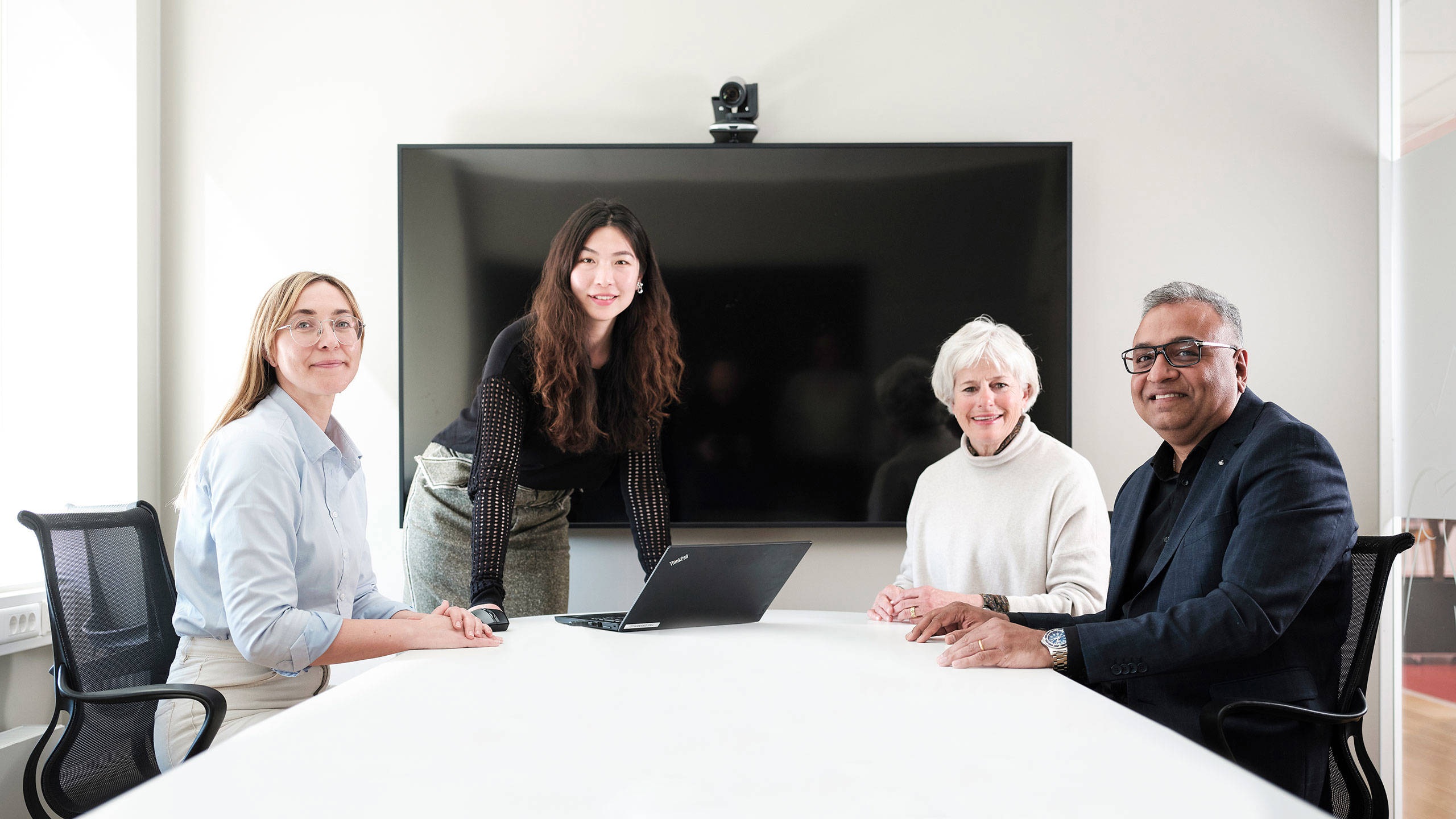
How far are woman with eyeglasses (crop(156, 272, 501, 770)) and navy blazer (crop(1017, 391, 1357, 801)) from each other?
117 cm

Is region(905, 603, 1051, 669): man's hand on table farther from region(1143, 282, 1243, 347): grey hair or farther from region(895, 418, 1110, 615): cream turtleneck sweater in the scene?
region(1143, 282, 1243, 347): grey hair

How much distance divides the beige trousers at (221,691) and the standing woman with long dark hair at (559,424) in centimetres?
50

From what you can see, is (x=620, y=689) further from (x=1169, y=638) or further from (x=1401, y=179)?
(x=1401, y=179)

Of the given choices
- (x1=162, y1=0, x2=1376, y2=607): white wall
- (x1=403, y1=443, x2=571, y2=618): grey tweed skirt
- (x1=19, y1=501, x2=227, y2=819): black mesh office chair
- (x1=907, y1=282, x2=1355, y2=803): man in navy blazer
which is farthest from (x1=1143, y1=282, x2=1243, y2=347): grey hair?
(x1=19, y1=501, x2=227, y2=819): black mesh office chair

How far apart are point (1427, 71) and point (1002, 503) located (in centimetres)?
204

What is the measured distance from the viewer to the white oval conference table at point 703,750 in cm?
Answer: 85

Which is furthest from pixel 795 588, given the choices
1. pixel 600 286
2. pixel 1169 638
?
pixel 1169 638

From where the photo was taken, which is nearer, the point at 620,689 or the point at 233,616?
the point at 620,689

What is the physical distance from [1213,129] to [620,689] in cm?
296

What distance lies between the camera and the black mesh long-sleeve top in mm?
2133

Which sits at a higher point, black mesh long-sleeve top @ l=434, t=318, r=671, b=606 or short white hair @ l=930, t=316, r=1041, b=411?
short white hair @ l=930, t=316, r=1041, b=411

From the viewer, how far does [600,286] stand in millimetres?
2533

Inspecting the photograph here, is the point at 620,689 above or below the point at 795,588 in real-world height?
above

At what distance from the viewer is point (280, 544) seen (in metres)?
1.61
